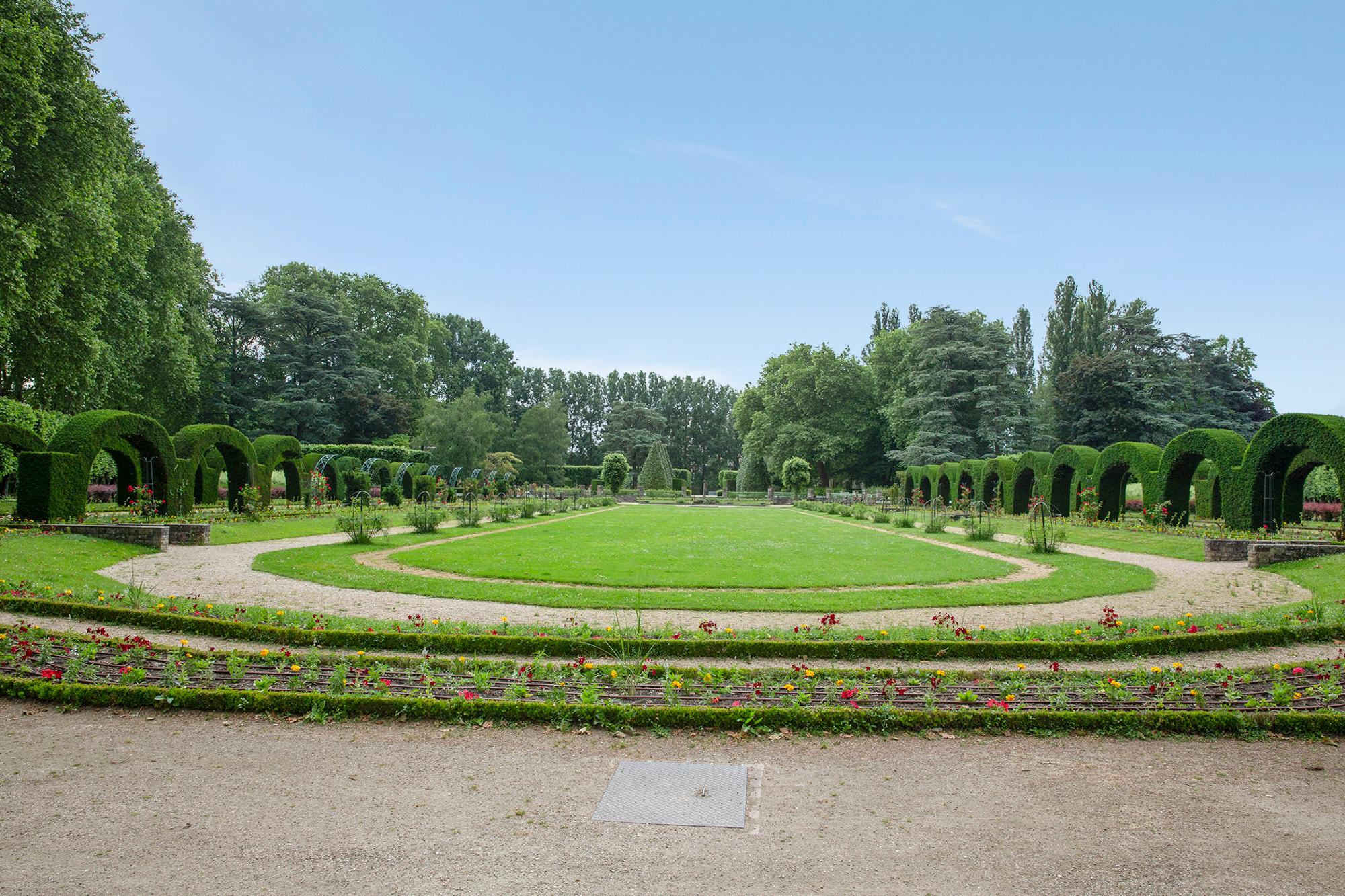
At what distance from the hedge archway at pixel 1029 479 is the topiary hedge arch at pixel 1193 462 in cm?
520

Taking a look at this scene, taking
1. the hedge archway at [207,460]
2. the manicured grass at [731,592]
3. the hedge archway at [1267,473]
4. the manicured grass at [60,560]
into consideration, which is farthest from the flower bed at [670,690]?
the hedge archway at [207,460]

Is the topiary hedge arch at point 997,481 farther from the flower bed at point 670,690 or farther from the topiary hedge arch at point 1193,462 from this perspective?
the flower bed at point 670,690

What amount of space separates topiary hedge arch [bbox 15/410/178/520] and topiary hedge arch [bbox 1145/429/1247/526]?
24762 mm

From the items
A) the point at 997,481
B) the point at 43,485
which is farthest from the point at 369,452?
the point at 997,481

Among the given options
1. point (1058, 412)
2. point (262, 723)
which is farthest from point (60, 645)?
point (1058, 412)

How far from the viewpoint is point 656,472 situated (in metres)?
50.2

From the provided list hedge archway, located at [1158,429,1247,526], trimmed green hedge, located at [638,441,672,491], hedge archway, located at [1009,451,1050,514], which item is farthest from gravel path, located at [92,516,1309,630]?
trimmed green hedge, located at [638,441,672,491]

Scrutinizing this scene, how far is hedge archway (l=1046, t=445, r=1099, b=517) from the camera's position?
23281 millimetres

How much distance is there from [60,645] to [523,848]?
5.39 metres

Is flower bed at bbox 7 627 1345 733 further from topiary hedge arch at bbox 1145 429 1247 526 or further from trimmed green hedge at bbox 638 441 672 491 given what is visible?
trimmed green hedge at bbox 638 441 672 491

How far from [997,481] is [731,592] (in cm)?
2397

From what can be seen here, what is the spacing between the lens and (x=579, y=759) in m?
4.22

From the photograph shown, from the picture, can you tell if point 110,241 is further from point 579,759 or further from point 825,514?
point 825,514

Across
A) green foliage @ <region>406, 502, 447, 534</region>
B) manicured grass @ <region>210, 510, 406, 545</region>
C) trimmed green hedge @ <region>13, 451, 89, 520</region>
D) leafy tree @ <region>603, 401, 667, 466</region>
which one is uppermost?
leafy tree @ <region>603, 401, 667, 466</region>
